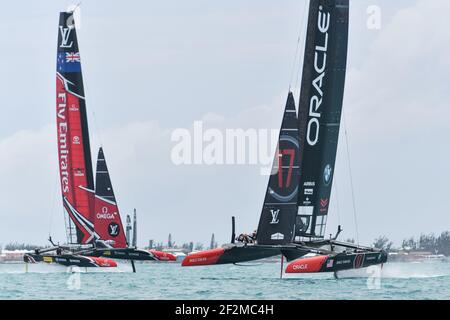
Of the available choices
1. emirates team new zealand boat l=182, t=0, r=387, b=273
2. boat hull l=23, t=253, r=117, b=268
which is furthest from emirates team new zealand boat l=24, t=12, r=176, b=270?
emirates team new zealand boat l=182, t=0, r=387, b=273

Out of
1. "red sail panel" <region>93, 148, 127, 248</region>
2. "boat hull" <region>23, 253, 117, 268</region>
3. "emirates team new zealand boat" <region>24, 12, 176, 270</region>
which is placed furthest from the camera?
"red sail panel" <region>93, 148, 127, 248</region>

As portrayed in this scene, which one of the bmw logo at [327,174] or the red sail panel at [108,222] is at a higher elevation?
the bmw logo at [327,174]

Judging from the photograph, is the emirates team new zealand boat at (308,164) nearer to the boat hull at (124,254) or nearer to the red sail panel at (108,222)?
the boat hull at (124,254)

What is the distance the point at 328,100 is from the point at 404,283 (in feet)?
21.3

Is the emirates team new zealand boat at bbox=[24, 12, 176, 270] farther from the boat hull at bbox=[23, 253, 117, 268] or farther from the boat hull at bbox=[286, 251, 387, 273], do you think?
the boat hull at bbox=[286, 251, 387, 273]

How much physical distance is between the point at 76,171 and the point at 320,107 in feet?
43.2

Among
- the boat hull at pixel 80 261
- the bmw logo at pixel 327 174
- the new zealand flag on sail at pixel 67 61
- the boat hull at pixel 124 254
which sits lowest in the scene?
the boat hull at pixel 80 261

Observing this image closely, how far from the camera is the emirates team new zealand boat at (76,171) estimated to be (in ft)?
144

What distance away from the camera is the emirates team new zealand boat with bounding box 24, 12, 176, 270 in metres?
43.9

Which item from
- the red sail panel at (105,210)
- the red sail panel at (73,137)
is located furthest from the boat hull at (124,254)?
the red sail panel at (73,137)

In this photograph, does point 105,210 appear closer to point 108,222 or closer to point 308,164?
point 108,222

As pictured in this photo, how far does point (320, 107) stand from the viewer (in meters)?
35.1

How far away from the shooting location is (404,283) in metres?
33.2
